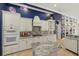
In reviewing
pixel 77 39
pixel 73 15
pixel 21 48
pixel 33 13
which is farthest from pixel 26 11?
pixel 77 39

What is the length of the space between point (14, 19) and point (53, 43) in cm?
87

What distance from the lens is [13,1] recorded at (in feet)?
8.46

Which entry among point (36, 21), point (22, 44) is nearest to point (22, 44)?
point (22, 44)

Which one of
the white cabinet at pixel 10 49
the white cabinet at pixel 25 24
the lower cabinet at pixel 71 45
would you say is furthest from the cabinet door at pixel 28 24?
the lower cabinet at pixel 71 45

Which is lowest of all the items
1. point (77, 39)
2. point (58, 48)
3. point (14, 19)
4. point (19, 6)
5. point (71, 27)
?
point (58, 48)

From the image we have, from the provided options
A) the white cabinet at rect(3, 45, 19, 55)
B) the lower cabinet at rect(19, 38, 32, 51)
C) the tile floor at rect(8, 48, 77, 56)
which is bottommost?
the tile floor at rect(8, 48, 77, 56)

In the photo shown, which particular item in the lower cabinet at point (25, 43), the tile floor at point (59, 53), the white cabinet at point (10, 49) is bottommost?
the tile floor at point (59, 53)

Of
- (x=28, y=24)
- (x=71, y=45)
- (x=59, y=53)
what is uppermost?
(x=28, y=24)

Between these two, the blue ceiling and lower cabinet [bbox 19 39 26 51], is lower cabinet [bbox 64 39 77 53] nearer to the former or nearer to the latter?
the blue ceiling

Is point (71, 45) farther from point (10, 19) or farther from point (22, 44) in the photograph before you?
point (10, 19)

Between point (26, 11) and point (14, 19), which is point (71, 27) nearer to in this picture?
point (26, 11)

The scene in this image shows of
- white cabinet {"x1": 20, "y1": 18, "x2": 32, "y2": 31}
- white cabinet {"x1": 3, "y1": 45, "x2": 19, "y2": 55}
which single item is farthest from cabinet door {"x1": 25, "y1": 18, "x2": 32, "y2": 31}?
white cabinet {"x1": 3, "y1": 45, "x2": 19, "y2": 55}

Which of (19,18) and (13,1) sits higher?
(13,1)

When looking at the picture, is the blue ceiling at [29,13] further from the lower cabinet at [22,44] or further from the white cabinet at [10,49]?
the white cabinet at [10,49]
